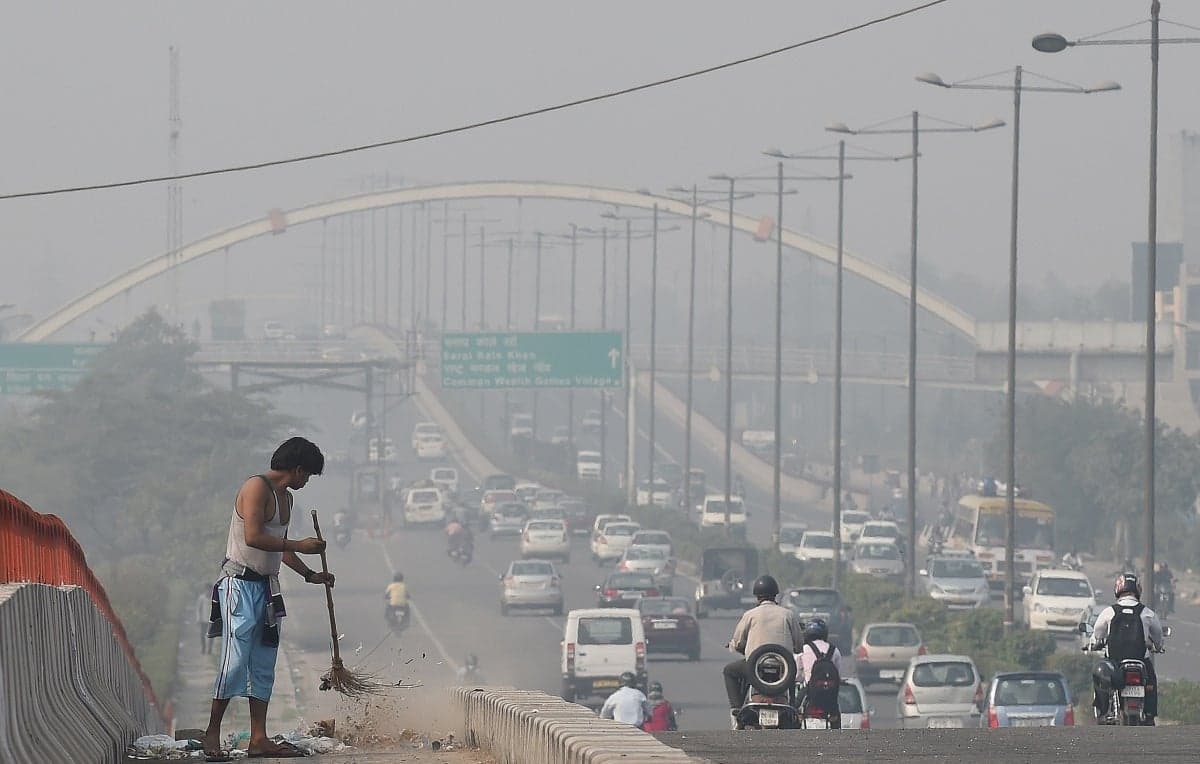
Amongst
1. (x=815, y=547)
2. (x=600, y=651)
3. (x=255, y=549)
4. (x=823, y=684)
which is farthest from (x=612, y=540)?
(x=255, y=549)

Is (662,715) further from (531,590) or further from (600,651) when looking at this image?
(531,590)

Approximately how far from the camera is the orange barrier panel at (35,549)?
9.39 metres

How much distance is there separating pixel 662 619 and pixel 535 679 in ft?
17.4

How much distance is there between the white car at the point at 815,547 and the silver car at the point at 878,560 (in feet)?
9.05

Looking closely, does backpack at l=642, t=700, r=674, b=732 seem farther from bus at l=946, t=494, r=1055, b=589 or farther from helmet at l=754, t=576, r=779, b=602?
bus at l=946, t=494, r=1055, b=589

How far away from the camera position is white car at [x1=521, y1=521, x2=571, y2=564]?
75188mm

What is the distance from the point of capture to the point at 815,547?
230 ft

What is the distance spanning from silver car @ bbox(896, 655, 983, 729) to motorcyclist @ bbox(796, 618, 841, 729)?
1094cm

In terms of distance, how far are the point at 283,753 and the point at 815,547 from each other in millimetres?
60088

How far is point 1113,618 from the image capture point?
17.2m

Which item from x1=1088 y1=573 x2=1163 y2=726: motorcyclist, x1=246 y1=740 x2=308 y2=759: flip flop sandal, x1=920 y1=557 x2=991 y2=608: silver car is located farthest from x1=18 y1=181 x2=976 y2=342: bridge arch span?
x1=246 y1=740 x2=308 y2=759: flip flop sandal

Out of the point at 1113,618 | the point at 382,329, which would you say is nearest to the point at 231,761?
the point at 1113,618

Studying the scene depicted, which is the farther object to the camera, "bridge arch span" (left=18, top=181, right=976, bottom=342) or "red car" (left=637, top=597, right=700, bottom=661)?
"bridge arch span" (left=18, top=181, right=976, bottom=342)

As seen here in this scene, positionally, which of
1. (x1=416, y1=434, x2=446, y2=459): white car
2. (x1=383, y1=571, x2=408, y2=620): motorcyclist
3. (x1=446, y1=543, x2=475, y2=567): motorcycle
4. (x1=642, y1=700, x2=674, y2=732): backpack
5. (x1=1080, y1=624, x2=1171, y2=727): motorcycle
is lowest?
(x1=446, y1=543, x2=475, y2=567): motorcycle
